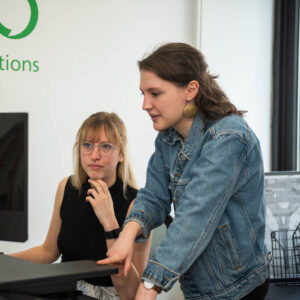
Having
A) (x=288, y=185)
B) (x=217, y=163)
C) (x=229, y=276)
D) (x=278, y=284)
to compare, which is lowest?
(x=278, y=284)

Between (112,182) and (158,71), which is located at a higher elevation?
(158,71)

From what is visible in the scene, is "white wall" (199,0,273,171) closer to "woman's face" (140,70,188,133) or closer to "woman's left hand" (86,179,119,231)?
"woman's left hand" (86,179,119,231)

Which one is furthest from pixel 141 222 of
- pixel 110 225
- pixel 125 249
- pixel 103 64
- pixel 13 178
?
pixel 103 64

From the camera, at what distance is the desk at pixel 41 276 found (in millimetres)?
822

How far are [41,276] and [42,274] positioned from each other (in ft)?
0.04

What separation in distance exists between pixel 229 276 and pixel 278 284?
0.91m

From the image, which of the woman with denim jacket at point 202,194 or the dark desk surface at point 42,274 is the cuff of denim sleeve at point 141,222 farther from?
the dark desk surface at point 42,274

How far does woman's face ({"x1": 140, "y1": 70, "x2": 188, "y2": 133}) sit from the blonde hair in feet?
1.80

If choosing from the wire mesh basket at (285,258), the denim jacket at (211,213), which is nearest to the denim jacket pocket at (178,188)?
the denim jacket at (211,213)

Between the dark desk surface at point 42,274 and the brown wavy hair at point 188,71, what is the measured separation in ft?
1.57

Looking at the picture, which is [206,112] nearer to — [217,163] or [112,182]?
[217,163]

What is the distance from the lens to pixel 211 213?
1047mm

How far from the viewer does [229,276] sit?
3.75 feet

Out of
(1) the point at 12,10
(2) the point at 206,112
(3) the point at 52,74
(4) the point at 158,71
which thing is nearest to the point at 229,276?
(2) the point at 206,112
